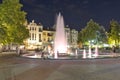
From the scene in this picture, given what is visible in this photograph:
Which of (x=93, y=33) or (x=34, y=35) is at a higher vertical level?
(x=34, y=35)

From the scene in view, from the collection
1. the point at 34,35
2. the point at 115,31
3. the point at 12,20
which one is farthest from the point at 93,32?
the point at 12,20

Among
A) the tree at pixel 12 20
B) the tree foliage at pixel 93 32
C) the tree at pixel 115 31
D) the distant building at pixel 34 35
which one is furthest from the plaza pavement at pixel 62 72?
the distant building at pixel 34 35

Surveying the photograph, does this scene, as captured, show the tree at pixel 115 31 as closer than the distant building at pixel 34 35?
Yes

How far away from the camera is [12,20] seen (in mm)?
Answer: 51125

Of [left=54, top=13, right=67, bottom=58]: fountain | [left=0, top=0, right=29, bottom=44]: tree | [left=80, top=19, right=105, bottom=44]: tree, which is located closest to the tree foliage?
[left=80, top=19, right=105, bottom=44]: tree

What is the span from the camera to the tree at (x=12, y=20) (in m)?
50.1

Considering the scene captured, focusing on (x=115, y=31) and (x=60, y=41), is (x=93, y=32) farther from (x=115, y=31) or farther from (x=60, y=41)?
(x=60, y=41)

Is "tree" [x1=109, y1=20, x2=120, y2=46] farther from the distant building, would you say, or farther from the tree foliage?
the distant building

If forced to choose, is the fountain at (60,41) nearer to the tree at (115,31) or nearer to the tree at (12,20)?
the tree at (12,20)

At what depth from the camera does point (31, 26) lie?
4897 inches

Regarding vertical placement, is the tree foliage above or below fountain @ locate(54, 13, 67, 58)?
above

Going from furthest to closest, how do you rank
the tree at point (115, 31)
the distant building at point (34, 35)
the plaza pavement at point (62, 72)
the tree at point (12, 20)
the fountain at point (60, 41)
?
1. the distant building at point (34, 35)
2. the tree at point (115, 31)
3. the tree at point (12, 20)
4. the fountain at point (60, 41)
5. the plaza pavement at point (62, 72)

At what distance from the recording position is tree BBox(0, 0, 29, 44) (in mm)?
50062

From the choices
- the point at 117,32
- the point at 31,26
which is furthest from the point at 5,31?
the point at 31,26
